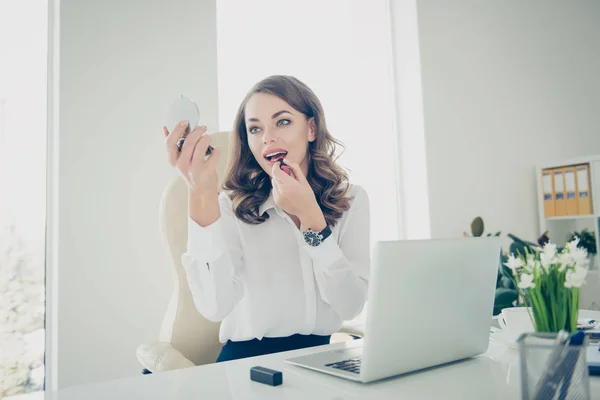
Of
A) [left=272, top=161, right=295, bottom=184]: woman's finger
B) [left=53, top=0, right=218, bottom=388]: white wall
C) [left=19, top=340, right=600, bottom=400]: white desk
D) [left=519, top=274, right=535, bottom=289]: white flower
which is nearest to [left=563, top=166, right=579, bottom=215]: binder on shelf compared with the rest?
[left=53, top=0, right=218, bottom=388]: white wall

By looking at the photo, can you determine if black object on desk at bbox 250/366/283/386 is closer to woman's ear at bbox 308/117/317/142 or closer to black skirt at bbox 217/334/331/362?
black skirt at bbox 217/334/331/362

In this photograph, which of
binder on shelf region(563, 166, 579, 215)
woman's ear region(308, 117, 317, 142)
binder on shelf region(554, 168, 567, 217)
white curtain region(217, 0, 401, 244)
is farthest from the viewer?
binder on shelf region(554, 168, 567, 217)

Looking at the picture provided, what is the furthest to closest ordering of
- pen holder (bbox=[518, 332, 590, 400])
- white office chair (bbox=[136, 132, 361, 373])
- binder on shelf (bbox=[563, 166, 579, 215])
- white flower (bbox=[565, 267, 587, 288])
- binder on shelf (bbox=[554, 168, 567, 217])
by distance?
1. binder on shelf (bbox=[554, 168, 567, 217])
2. binder on shelf (bbox=[563, 166, 579, 215])
3. white office chair (bbox=[136, 132, 361, 373])
4. white flower (bbox=[565, 267, 587, 288])
5. pen holder (bbox=[518, 332, 590, 400])

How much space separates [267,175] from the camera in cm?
149

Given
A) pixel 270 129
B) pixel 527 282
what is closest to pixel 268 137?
pixel 270 129

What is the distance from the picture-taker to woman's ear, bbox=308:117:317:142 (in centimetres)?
150

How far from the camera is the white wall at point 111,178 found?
2008 millimetres

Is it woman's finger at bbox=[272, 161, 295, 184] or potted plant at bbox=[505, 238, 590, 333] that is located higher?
woman's finger at bbox=[272, 161, 295, 184]

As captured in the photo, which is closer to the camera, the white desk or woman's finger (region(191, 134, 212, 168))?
the white desk

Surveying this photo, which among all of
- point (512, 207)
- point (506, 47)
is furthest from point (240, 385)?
point (506, 47)

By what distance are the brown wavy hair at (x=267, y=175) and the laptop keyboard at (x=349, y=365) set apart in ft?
2.11

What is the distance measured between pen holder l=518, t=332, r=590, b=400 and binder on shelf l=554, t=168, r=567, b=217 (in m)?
3.10

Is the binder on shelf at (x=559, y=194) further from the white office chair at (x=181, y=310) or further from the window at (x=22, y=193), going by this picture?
the window at (x=22, y=193)

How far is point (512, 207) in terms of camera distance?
3381 mm
